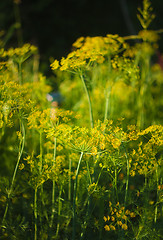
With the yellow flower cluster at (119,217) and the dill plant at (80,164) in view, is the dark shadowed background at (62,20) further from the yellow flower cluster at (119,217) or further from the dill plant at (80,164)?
the yellow flower cluster at (119,217)

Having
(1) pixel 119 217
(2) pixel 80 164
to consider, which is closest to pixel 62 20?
(2) pixel 80 164

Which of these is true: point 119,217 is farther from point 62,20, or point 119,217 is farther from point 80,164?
point 62,20

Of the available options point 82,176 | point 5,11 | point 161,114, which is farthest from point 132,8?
point 82,176

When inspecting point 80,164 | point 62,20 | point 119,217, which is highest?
point 62,20

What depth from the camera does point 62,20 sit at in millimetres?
8141

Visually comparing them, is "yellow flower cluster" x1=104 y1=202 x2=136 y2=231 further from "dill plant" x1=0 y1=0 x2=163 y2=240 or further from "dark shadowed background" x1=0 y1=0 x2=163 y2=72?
"dark shadowed background" x1=0 y1=0 x2=163 y2=72

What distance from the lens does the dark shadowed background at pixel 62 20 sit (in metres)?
7.50

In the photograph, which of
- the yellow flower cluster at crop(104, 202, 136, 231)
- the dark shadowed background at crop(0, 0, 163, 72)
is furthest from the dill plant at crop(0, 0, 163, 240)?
the dark shadowed background at crop(0, 0, 163, 72)

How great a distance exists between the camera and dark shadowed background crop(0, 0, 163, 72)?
750 centimetres

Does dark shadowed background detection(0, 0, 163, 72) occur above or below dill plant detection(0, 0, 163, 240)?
above

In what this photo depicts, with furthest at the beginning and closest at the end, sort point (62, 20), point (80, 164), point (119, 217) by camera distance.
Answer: point (62, 20) → point (80, 164) → point (119, 217)

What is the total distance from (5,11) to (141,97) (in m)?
5.99

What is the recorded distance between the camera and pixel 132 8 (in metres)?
8.78

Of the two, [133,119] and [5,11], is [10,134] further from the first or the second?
[5,11]
